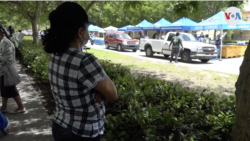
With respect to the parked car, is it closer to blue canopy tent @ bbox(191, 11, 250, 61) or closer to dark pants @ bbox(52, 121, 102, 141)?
blue canopy tent @ bbox(191, 11, 250, 61)

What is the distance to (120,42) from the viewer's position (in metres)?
22.3

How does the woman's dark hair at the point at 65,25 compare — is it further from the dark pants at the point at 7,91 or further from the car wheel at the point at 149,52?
the car wheel at the point at 149,52

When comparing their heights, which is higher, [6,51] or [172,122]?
[6,51]

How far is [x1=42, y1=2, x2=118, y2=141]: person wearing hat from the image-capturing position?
5.00 ft

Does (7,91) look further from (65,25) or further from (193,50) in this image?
(193,50)

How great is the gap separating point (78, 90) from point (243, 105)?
1527mm

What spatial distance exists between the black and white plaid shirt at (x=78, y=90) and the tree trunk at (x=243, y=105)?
1319 millimetres

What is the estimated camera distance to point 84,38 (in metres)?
1.67

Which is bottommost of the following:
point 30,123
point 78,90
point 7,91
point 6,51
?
point 30,123

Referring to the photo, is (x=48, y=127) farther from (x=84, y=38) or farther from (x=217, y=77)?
(x=217, y=77)

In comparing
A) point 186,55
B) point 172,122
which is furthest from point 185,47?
point 172,122

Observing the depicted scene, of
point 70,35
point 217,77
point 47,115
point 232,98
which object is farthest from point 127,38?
point 70,35

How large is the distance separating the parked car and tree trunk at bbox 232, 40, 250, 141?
779 inches

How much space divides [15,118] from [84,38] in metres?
3.85
